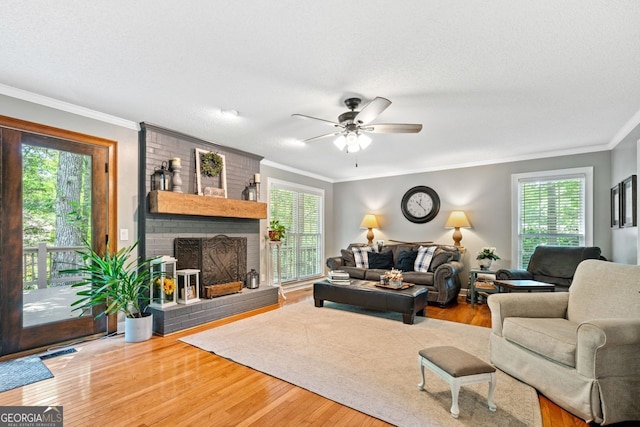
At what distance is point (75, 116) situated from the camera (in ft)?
11.2

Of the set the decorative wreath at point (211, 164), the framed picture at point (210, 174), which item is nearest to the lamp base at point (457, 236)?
the framed picture at point (210, 174)

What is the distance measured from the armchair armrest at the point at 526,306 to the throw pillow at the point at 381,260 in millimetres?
3137

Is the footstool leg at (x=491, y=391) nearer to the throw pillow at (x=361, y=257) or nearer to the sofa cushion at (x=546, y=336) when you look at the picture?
the sofa cushion at (x=546, y=336)

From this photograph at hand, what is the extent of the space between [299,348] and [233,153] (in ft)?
10.6

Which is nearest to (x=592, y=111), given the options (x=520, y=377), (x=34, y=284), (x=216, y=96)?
(x=520, y=377)

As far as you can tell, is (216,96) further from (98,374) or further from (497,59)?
(98,374)

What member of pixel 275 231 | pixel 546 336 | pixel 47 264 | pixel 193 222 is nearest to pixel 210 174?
pixel 193 222

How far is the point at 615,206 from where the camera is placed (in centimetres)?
436

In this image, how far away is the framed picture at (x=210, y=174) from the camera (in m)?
4.53

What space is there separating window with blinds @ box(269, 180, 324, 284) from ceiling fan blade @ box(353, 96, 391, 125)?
3325 millimetres

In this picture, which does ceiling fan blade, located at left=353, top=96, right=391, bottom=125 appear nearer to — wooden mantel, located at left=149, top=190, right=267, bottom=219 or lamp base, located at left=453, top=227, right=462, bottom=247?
wooden mantel, located at left=149, top=190, right=267, bottom=219

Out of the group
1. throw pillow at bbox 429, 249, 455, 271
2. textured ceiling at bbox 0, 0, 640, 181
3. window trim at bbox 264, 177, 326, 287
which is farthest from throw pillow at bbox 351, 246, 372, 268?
textured ceiling at bbox 0, 0, 640, 181

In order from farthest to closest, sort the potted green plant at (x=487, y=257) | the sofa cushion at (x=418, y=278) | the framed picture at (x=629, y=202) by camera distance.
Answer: the potted green plant at (x=487, y=257) < the sofa cushion at (x=418, y=278) < the framed picture at (x=629, y=202)

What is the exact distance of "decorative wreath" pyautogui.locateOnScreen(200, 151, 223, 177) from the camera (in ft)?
15.1
